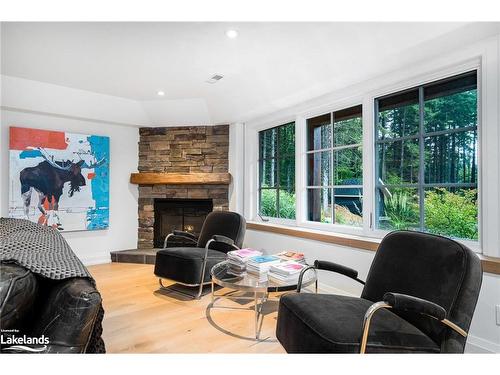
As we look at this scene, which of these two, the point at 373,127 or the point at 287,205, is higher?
the point at 373,127

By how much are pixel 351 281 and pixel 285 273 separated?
0.91 metres

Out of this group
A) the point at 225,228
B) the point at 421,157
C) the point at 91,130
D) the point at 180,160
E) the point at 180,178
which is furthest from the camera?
the point at 180,160

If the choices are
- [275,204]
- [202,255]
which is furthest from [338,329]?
[275,204]

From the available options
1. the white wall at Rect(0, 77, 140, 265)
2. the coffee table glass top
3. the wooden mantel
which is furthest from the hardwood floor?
the wooden mantel

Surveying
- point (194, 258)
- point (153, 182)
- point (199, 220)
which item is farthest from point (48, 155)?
point (194, 258)

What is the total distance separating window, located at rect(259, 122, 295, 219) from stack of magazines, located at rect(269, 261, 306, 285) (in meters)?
1.43

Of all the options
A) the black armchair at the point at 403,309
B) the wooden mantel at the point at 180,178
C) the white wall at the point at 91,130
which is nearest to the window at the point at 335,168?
the black armchair at the point at 403,309

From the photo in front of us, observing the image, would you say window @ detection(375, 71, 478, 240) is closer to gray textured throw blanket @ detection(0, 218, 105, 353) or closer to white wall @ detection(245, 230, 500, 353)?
white wall @ detection(245, 230, 500, 353)

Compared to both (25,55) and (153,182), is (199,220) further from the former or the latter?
(25,55)

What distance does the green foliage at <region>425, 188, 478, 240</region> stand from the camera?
2.20 m

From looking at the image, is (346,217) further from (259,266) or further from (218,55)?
(218,55)

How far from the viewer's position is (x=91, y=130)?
4.20 metres

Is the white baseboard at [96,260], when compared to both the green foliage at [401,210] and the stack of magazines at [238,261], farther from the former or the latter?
the green foliage at [401,210]

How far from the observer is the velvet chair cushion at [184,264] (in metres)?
2.87
